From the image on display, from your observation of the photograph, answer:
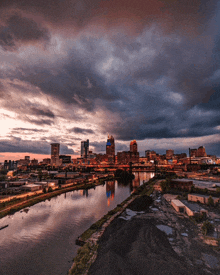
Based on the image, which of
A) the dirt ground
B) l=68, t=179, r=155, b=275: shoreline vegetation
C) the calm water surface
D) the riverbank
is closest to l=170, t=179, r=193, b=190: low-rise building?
the dirt ground

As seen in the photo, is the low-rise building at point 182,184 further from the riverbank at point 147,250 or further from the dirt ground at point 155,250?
the riverbank at point 147,250

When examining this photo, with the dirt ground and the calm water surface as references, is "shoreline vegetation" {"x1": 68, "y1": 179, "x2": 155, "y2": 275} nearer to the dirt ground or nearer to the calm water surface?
the dirt ground

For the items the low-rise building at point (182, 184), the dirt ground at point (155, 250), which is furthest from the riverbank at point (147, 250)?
the low-rise building at point (182, 184)

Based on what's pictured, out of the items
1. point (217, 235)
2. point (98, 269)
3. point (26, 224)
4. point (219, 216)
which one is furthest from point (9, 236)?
point (219, 216)

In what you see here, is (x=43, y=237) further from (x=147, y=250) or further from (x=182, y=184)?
(x=182, y=184)

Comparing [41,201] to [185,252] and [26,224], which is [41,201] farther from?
[185,252]

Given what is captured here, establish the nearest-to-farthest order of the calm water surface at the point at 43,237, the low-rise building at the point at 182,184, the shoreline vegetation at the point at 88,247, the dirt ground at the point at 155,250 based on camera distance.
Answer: the dirt ground at the point at 155,250, the shoreline vegetation at the point at 88,247, the calm water surface at the point at 43,237, the low-rise building at the point at 182,184
